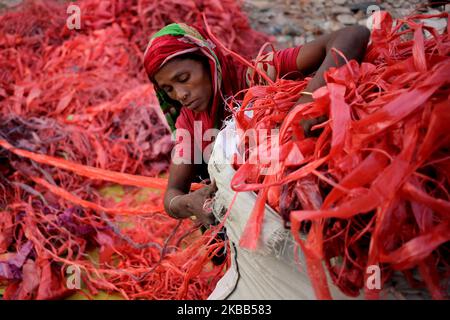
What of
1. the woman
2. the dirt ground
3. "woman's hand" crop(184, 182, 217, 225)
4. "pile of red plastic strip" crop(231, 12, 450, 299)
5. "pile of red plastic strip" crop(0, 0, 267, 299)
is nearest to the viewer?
"pile of red plastic strip" crop(231, 12, 450, 299)

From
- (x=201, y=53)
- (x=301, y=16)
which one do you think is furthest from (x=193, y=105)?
(x=301, y=16)

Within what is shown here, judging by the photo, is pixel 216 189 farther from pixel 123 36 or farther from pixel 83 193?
pixel 123 36

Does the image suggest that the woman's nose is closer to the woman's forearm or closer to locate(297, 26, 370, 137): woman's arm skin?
locate(297, 26, 370, 137): woman's arm skin

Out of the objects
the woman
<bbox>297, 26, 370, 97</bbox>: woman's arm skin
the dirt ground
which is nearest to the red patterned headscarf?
the woman

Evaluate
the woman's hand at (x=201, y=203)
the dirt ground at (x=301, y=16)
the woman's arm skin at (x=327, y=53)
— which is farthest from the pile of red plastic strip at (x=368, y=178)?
the dirt ground at (x=301, y=16)

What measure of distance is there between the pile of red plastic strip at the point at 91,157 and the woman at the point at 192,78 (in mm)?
189

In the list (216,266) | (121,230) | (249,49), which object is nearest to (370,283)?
(216,266)

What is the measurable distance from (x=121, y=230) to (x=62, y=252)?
250mm

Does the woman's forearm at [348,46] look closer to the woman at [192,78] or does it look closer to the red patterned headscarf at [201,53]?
the woman at [192,78]

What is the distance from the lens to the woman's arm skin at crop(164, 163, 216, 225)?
1083 mm

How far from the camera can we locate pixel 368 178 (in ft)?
2.37

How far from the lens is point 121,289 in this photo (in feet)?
5.69

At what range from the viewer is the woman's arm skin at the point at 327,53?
93 centimetres

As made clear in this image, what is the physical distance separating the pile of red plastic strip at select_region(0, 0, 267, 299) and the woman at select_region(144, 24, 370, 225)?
0.19 metres
